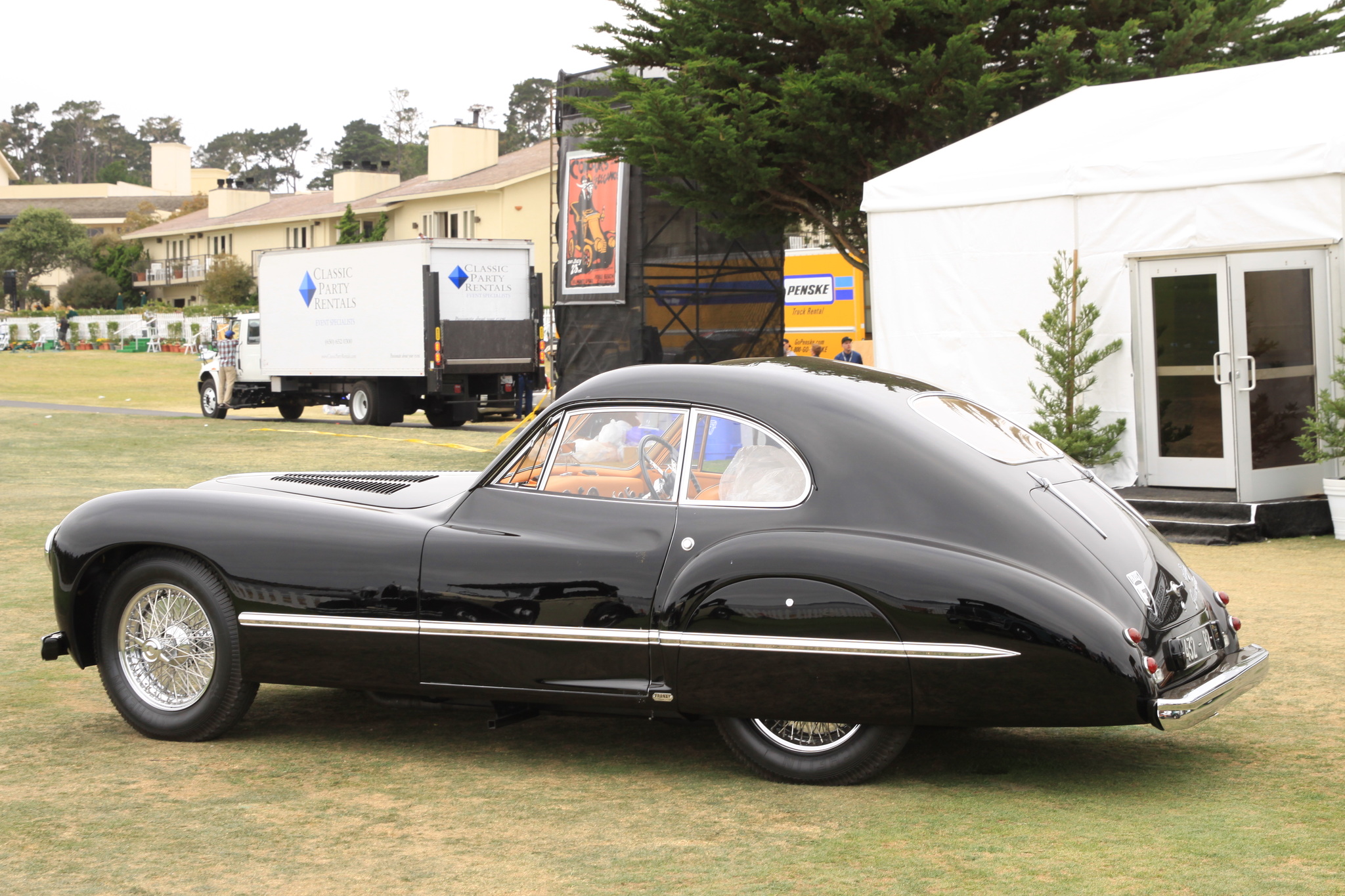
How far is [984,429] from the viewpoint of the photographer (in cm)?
532

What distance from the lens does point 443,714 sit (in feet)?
20.3

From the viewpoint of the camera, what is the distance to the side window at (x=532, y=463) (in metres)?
5.36

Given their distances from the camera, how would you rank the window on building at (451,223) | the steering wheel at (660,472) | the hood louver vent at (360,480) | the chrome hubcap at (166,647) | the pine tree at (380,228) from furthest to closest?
the pine tree at (380,228)
the window on building at (451,223)
the hood louver vent at (360,480)
the chrome hubcap at (166,647)
the steering wheel at (660,472)

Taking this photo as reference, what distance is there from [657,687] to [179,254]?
3424 inches

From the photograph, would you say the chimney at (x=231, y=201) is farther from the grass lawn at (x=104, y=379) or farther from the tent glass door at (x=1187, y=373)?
the tent glass door at (x=1187, y=373)

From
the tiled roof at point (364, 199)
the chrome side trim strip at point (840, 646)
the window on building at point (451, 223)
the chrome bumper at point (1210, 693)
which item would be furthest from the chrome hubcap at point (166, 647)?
the window on building at point (451, 223)

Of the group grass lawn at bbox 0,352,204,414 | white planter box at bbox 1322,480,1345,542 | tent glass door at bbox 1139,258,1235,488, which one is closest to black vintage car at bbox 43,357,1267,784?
white planter box at bbox 1322,480,1345,542

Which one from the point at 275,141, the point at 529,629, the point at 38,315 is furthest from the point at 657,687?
the point at 275,141

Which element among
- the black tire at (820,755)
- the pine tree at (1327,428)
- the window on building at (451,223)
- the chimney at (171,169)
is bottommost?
the black tire at (820,755)

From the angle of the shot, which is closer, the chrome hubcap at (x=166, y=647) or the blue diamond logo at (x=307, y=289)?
the chrome hubcap at (x=166, y=647)

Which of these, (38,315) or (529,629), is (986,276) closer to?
(529,629)

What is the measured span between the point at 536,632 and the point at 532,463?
686 mm

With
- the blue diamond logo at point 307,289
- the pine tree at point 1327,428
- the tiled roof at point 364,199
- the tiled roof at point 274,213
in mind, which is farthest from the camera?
the tiled roof at point 274,213

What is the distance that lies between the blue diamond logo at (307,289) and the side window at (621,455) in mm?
24724
